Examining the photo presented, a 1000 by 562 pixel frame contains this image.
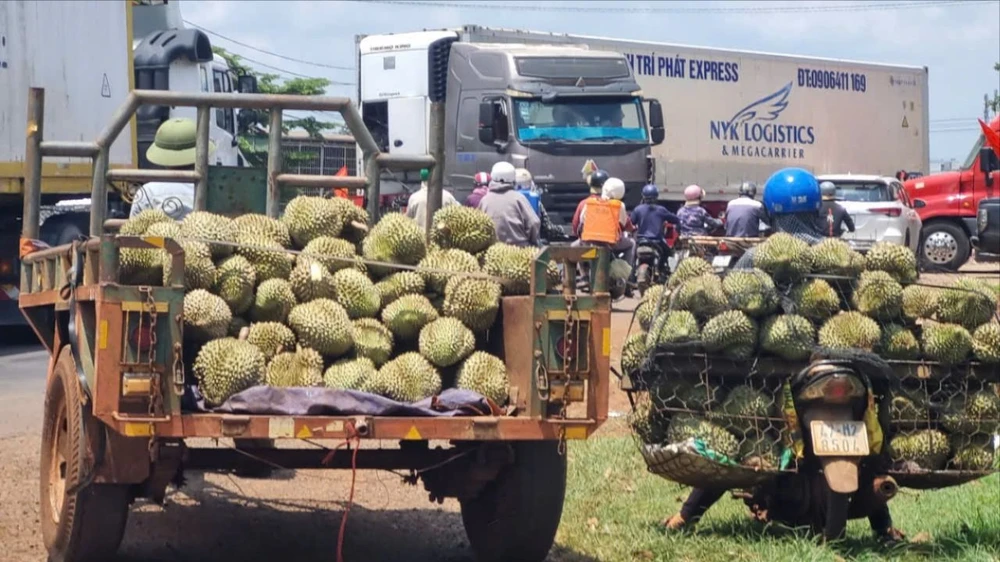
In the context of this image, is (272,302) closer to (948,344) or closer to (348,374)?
(348,374)

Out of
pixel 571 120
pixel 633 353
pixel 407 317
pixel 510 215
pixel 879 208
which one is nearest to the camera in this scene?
pixel 407 317

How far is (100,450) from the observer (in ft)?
18.2

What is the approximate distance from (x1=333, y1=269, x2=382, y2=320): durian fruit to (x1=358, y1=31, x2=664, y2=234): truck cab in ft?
47.5

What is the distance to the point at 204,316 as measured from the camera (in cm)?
556

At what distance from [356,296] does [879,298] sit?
2.35 meters

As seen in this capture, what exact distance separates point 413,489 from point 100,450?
3.33m

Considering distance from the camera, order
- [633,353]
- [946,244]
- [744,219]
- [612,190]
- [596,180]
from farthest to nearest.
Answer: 1. [946,244]
2. [596,180]
3. [612,190]
4. [744,219]
5. [633,353]

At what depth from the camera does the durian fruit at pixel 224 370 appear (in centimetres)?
544

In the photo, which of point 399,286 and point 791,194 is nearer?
point 399,286

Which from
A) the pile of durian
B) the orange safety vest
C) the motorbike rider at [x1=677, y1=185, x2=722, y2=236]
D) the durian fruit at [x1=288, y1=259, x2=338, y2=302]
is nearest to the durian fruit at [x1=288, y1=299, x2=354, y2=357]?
the pile of durian

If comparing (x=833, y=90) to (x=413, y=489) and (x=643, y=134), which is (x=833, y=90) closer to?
(x=643, y=134)

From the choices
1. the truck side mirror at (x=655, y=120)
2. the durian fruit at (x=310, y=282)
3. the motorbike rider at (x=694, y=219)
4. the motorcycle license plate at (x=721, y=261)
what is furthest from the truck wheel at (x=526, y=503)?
the truck side mirror at (x=655, y=120)

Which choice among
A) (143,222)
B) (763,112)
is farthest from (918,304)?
(763,112)

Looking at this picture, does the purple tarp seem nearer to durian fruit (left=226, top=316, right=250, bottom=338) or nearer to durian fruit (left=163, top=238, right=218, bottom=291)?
durian fruit (left=226, top=316, right=250, bottom=338)
